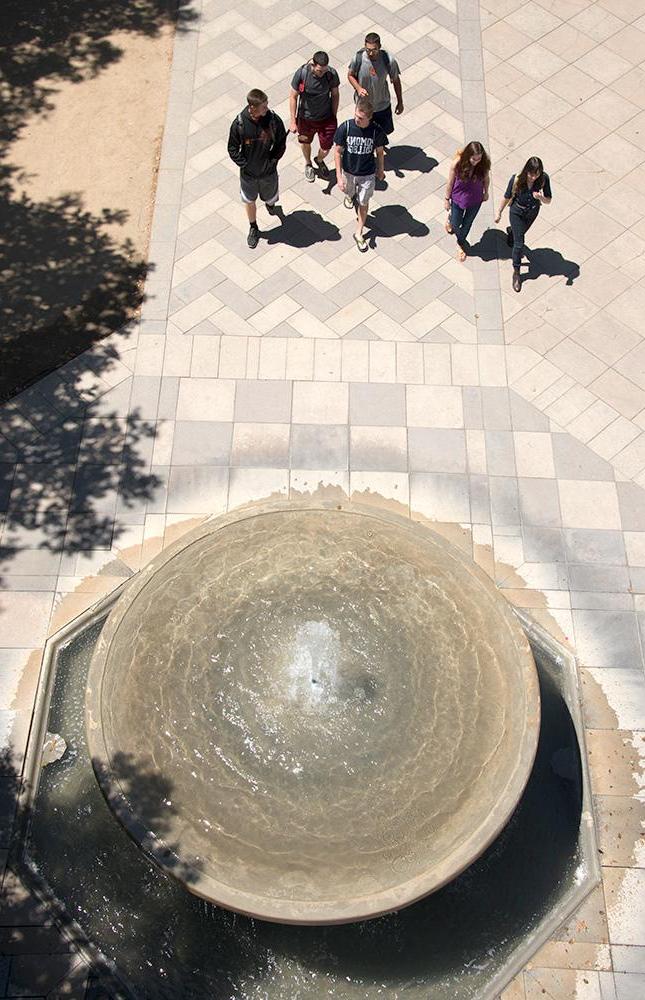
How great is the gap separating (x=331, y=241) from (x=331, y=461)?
9.99 feet

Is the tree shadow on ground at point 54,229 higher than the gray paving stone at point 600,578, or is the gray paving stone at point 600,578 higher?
the tree shadow on ground at point 54,229

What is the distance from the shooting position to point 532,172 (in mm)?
9680

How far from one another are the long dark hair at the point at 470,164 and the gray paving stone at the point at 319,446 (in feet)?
9.71

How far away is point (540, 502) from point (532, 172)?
343cm

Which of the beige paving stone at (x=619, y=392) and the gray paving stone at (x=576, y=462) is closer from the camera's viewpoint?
the gray paving stone at (x=576, y=462)

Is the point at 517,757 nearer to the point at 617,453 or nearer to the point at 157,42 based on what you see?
the point at 617,453

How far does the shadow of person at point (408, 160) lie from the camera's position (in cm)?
1168

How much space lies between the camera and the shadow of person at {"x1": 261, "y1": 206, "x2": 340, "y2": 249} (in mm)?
11047

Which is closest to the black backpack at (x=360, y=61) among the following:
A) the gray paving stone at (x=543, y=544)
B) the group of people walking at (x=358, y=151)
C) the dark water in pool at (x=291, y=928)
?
the group of people walking at (x=358, y=151)

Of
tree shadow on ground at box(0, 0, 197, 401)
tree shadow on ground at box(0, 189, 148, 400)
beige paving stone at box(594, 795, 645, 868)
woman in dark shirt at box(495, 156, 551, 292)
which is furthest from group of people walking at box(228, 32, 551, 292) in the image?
beige paving stone at box(594, 795, 645, 868)

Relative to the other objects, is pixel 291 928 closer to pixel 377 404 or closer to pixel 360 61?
pixel 377 404

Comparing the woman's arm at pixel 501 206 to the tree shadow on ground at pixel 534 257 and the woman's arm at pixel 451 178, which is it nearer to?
the tree shadow on ground at pixel 534 257

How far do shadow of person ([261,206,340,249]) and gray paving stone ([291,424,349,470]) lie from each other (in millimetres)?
2567

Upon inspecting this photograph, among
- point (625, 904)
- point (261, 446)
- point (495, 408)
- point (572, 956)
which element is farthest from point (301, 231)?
point (572, 956)
